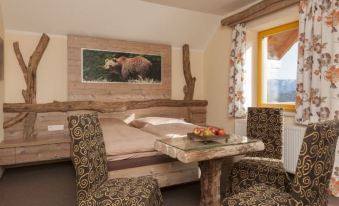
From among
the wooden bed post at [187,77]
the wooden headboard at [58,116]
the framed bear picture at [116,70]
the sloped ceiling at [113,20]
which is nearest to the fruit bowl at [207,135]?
the wooden headboard at [58,116]

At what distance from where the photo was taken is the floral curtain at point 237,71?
153 inches

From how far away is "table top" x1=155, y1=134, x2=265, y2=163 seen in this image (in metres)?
1.81

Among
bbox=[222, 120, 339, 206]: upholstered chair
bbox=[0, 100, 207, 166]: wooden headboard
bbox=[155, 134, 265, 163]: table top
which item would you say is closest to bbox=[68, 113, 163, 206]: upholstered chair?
bbox=[155, 134, 265, 163]: table top

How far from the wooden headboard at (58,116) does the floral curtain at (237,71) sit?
3.33ft

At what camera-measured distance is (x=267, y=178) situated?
2.33 meters

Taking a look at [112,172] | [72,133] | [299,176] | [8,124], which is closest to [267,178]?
[299,176]

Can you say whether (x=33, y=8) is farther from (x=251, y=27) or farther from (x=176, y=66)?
(x=251, y=27)

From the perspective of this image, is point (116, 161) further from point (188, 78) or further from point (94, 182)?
point (188, 78)

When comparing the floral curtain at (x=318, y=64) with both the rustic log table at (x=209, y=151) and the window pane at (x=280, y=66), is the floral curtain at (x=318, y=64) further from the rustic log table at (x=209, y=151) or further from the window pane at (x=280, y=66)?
the rustic log table at (x=209, y=151)

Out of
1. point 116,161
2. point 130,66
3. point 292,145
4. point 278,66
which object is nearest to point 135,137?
point 116,161

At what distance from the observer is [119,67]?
4.26 meters

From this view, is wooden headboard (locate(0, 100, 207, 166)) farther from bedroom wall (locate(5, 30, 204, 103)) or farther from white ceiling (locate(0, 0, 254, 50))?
white ceiling (locate(0, 0, 254, 50))

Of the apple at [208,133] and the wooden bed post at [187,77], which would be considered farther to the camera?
the wooden bed post at [187,77]

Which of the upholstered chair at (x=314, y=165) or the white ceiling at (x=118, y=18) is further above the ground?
the white ceiling at (x=118, y=18)
